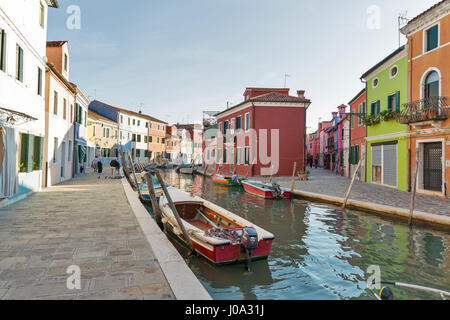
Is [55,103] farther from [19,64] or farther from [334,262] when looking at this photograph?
[334,262]

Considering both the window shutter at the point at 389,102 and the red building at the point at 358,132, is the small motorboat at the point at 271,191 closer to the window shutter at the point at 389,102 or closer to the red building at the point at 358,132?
the window shutter at the point at 389,102

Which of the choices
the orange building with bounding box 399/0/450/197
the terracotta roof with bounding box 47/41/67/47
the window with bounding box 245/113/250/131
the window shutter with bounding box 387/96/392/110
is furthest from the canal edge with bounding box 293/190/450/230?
the terracotta roof with bounding box 47/41/67/47

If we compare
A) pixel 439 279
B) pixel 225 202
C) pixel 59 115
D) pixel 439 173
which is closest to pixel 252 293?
pixel 439 279

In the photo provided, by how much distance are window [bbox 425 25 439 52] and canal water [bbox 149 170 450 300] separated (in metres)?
9.06

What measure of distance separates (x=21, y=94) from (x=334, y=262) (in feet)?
36.5

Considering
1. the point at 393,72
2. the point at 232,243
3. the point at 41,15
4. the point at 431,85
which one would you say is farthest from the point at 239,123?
the point at 232,243

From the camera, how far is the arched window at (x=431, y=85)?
44.6 ft

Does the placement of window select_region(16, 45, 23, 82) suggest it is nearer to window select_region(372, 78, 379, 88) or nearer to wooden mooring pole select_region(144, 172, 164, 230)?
wooden mooring pole select_region(144, 172, 164, 230)

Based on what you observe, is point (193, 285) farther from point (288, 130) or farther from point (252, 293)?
point (288, 130)

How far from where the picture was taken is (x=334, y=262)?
6.58 meters

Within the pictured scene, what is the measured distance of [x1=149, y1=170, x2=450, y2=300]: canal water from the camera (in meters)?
5.22

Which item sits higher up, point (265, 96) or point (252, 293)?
point (265, 96)

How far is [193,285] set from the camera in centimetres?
360

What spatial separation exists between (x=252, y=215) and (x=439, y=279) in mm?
7033
